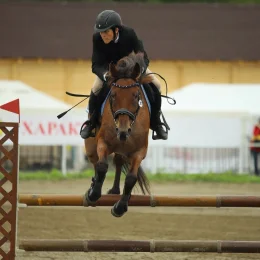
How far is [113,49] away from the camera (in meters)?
Result: 8.98

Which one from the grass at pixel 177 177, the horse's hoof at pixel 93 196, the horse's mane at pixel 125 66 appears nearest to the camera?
the horse's hoof at pixel 93 196

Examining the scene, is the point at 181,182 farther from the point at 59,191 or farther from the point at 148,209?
the point at 148,209

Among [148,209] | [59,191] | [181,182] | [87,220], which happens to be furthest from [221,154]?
[87,220]

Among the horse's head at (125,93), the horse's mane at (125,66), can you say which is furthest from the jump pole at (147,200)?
the horse's mane at (125,66)

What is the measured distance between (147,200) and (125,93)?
3.77 ft

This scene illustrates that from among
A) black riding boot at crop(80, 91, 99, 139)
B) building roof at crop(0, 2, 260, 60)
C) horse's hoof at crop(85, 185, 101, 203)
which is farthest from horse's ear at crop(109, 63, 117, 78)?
building roof at crop(0, 2, 260, 60)

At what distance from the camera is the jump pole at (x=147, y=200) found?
8180 mm

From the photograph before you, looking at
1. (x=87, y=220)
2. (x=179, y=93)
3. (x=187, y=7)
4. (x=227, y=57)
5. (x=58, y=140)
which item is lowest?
(x=87, y=220)

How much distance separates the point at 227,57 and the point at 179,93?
1205cm

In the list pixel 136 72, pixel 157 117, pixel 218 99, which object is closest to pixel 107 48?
pixel 136 72

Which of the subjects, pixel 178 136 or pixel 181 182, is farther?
pixel 178 136

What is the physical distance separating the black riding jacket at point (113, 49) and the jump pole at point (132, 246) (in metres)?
1.89

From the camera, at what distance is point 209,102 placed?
81.9 ft

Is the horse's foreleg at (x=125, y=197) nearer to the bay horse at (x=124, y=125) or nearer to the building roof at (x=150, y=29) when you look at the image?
the bay horse at (x=124, y=125)
